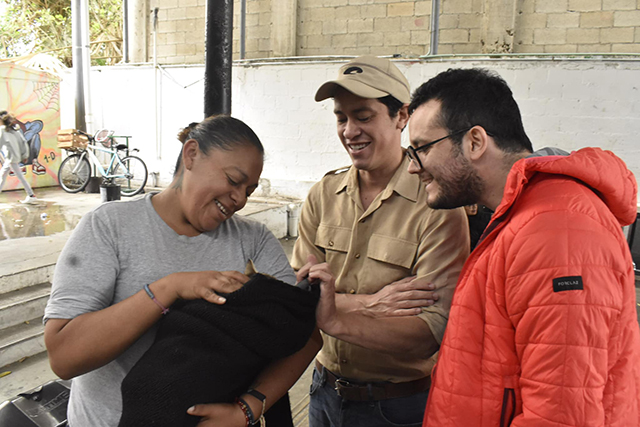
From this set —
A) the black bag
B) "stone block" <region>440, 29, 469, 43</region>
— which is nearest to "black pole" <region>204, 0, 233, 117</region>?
the black bag

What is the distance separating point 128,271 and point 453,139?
97cm

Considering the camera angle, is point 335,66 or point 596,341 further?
point 335,66

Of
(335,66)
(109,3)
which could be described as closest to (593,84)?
(335,66)

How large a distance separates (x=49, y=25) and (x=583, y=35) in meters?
16.4

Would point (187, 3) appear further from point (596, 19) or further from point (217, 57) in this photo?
point (596, 19)

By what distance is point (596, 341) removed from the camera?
969 mm

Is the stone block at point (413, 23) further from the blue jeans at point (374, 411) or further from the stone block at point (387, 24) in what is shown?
the blue jeans at point (374, 411)

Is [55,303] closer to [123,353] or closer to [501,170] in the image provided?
[123,353]

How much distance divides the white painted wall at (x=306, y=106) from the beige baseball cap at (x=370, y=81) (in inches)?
253

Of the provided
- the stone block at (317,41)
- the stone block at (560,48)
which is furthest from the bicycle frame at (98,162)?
the stone block at (560,48)

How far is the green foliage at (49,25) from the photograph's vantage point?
15711 millimetres

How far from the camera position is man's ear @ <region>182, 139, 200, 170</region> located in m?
1.40

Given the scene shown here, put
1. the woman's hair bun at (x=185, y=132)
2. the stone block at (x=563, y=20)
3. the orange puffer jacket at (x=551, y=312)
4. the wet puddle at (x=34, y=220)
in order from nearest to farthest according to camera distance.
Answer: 1. the orange puffer jacket at (x=551, y=312)
2. the woman's hair bun at (x=185, y=132)
3. the wet puddle at (x=34, y=220)
4. the stone block at (x=563, y=20)

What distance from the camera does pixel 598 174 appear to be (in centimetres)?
107
